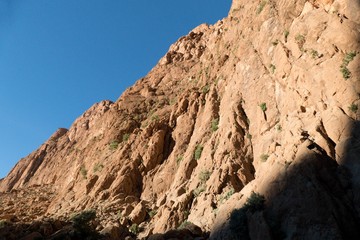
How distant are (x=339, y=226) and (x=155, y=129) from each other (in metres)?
24.7

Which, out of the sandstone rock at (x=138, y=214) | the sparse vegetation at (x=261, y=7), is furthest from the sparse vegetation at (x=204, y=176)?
the sparse vegetation at (x=261, y=7)

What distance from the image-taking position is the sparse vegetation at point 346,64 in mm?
19675

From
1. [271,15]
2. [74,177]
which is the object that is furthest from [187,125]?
[74,177]

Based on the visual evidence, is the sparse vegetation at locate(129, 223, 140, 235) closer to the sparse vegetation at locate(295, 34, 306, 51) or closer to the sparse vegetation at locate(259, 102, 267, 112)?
the sparse vegetation at locate(259, 102, 267, 112)

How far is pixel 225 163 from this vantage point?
83.5 feet

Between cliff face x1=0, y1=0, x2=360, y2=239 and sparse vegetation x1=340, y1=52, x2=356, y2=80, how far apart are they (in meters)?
0.07

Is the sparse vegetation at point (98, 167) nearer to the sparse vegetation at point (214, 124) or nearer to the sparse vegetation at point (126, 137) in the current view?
the sparse vegetation at point (126, 137)

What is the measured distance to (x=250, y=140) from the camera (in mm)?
26031

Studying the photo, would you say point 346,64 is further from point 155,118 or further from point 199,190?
point 155,118

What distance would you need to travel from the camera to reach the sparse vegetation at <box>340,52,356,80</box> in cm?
1967

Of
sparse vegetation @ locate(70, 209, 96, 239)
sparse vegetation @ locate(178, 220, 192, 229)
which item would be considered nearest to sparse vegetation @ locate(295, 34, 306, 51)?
sparse vegetation @ locate(178, 220, 192, 229)

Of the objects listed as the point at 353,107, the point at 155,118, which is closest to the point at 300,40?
the point at 353,107

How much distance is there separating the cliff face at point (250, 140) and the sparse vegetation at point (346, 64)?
7 centimetres

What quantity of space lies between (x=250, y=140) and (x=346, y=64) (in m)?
8.60
